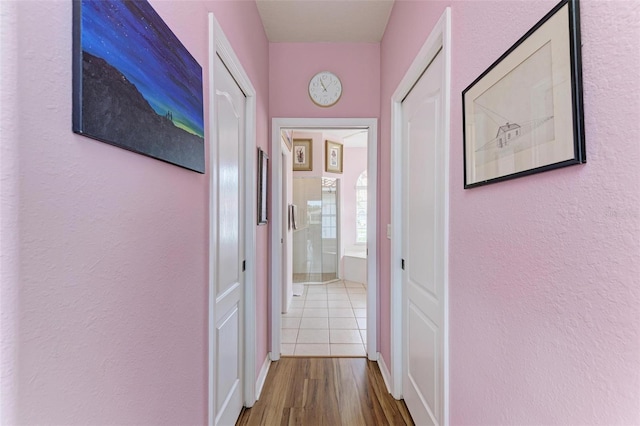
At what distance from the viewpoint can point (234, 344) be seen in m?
1.64

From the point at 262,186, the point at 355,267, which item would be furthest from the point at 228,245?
the point at 355,267

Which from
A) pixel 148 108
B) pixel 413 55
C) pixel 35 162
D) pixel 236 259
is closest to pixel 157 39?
pixel 148 108

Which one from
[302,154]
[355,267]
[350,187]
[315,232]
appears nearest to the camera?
[302,154]

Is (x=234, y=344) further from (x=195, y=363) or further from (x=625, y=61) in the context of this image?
(x=625, y=61)

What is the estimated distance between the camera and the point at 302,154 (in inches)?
197

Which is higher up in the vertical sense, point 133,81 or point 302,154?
point 302,154

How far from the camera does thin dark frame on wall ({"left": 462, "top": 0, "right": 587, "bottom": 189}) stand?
1.88 ft

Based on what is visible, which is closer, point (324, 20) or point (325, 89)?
point (324, 20)

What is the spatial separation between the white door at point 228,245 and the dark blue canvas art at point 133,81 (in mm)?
329

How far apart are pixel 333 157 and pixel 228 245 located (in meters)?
4.14

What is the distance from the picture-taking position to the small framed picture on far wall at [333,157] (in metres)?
5.25

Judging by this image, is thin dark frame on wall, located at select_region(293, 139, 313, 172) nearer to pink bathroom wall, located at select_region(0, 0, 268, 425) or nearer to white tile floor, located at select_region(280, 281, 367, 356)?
white tile floor, located at select_region(280, 281, 367, 356)

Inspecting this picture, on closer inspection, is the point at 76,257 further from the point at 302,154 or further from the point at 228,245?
the point at 302,154

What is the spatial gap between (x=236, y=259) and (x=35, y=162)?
1244mm
